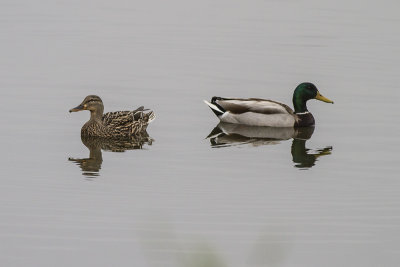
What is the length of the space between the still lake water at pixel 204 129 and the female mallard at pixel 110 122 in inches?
18.4

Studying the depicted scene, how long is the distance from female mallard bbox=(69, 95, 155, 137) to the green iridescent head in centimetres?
346

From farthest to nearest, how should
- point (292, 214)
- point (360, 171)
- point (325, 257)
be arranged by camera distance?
point (360, 171), point (292, 214), point (325, 257)

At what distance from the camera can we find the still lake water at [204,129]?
10.5 meters

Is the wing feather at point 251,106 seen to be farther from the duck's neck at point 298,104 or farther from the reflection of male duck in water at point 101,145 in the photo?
the reflection of male duck in water at point 101,145

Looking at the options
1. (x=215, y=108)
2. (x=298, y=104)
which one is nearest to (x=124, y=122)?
(x=215, y=108)

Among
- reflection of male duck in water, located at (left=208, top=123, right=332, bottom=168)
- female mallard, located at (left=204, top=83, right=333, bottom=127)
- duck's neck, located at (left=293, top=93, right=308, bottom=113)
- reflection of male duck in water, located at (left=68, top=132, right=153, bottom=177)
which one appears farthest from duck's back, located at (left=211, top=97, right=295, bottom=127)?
reflection of male duck in water, located at (left=68, top=132, right=153, bottom=177)

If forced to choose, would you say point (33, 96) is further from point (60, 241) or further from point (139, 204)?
point (60, 241)

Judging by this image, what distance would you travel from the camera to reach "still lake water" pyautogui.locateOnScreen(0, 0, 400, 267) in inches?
414

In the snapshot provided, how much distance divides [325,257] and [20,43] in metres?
14.3

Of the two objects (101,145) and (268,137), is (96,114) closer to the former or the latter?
(101,145)

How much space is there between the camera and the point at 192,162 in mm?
14578

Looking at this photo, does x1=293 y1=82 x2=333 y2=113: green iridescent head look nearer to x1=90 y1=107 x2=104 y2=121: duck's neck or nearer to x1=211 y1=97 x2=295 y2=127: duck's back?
x1=211 y1=97 x2=295 y2=127: duck's back

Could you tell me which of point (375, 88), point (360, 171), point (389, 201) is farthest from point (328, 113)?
point (389, 201)

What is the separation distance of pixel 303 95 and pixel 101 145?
15.2ft
